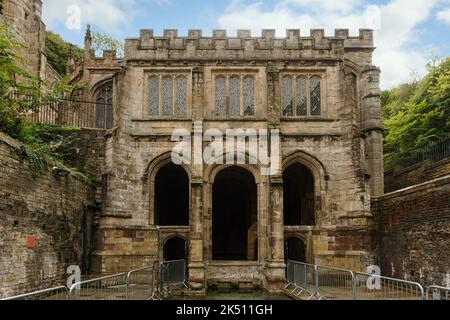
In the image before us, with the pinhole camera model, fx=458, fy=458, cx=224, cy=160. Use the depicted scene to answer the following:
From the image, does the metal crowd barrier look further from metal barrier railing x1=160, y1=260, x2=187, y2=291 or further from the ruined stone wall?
metal barrier railing x1=160, y1=260, x2=187, y2=291

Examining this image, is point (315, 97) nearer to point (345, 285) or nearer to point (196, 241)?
point (196, 241)

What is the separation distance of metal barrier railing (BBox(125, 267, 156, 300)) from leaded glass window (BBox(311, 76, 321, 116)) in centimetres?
1125

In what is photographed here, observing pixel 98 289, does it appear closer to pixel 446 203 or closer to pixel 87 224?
pixel 87 224

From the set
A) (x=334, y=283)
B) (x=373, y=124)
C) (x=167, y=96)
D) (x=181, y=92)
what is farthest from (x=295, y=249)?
(x=167, y=96)

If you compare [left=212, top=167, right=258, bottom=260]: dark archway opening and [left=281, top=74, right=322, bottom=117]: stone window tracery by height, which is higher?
[left=281, top=74, right=322, bottom=117]: stone window tracery

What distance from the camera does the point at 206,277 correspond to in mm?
19266

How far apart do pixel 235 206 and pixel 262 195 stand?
852 centimetres

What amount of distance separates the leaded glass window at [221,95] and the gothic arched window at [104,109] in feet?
26.8

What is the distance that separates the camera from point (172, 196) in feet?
89.0

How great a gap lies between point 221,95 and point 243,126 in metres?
1.98

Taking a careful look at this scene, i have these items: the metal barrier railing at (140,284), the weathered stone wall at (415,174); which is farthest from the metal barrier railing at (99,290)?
the weathered stone wall at (415,174)

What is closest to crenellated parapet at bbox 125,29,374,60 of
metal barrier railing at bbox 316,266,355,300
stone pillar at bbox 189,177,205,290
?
stone pillar at bbox 189,177,205,290

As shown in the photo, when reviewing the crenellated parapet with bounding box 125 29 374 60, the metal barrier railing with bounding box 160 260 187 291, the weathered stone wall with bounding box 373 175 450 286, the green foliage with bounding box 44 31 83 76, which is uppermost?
the green foliage with bounding box 44 31 83 76

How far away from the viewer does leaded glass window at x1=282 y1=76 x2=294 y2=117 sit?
21.5 metres
